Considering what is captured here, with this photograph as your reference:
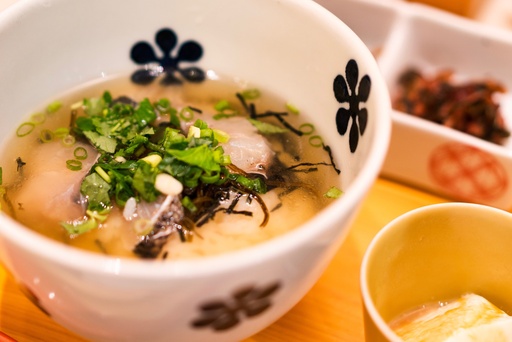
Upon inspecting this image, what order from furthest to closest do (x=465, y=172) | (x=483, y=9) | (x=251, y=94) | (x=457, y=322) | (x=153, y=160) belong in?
1. (x=483, y=9)
2. (x=465, y=172)
3. (x=251, y=94)
4. (x=153, y=160)
5. (x=457, y=322)

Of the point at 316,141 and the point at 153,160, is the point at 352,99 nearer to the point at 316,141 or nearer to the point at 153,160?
the point at 316,141

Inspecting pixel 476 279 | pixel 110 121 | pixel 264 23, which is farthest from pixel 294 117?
pixel 476 279

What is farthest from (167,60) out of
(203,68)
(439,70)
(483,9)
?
(483,9)

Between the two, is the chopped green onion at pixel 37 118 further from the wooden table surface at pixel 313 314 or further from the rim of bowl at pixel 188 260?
the rim of bowl at pixel 188 260

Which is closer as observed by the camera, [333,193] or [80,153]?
[333,193]

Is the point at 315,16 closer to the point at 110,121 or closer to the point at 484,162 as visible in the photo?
the point at 110,121

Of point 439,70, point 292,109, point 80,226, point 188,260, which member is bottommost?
point 439,70

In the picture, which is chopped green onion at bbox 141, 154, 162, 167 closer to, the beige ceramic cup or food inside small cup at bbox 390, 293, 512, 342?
the beige ceramic cup
